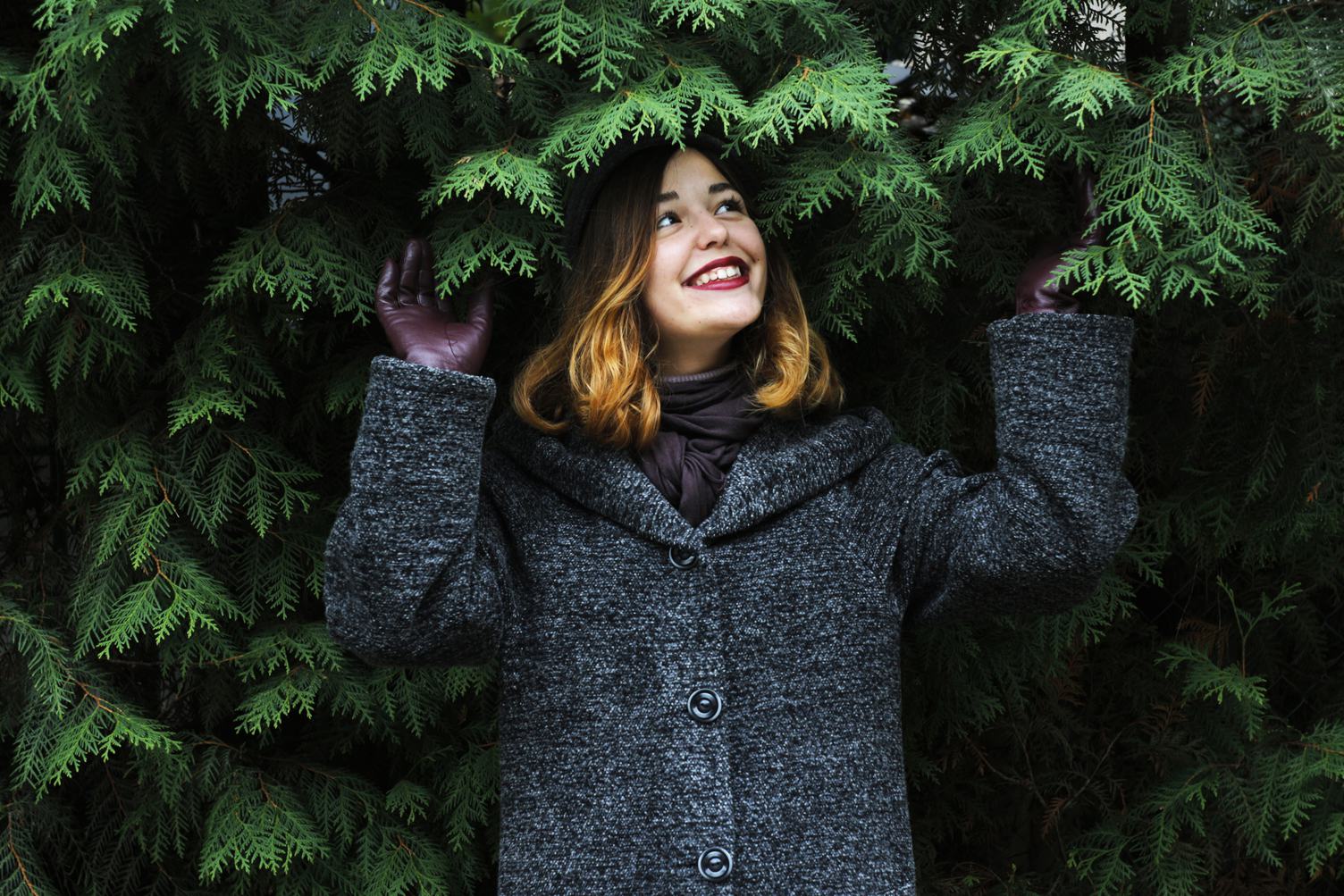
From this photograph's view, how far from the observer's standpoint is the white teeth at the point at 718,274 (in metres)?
2.19

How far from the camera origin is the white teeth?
2191 mm

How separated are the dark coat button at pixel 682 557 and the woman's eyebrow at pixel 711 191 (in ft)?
1.95

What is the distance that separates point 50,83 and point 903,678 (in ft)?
6.58

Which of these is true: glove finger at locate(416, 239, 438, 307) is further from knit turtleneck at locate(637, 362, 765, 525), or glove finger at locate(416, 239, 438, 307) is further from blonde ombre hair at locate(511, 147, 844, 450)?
knit turtleneck at locate(637, 362, 765, 525)

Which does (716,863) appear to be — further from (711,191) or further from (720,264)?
(711,191)

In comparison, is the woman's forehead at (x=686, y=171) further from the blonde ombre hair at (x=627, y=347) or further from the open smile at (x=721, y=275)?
the open smile at (x=721, y=275)

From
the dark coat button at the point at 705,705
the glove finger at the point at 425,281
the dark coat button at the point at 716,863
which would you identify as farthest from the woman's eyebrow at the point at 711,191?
the dark coat button at the point at 716,863

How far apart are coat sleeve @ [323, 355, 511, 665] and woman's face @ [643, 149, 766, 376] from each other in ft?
1.22

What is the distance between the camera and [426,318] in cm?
211

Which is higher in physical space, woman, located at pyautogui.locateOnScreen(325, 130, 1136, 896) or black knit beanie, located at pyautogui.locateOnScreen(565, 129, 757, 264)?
black knit beanie, located at pyautogui.locateOnScreen(565, 129, 757, 264)

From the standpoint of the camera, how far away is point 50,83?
229cm

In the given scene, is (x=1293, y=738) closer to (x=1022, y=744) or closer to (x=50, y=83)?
(x=1022, y=744)

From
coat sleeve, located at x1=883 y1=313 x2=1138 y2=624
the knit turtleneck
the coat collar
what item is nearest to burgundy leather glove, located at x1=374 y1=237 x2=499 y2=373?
the coat collar

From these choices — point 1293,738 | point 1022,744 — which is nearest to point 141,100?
point 1022,744
